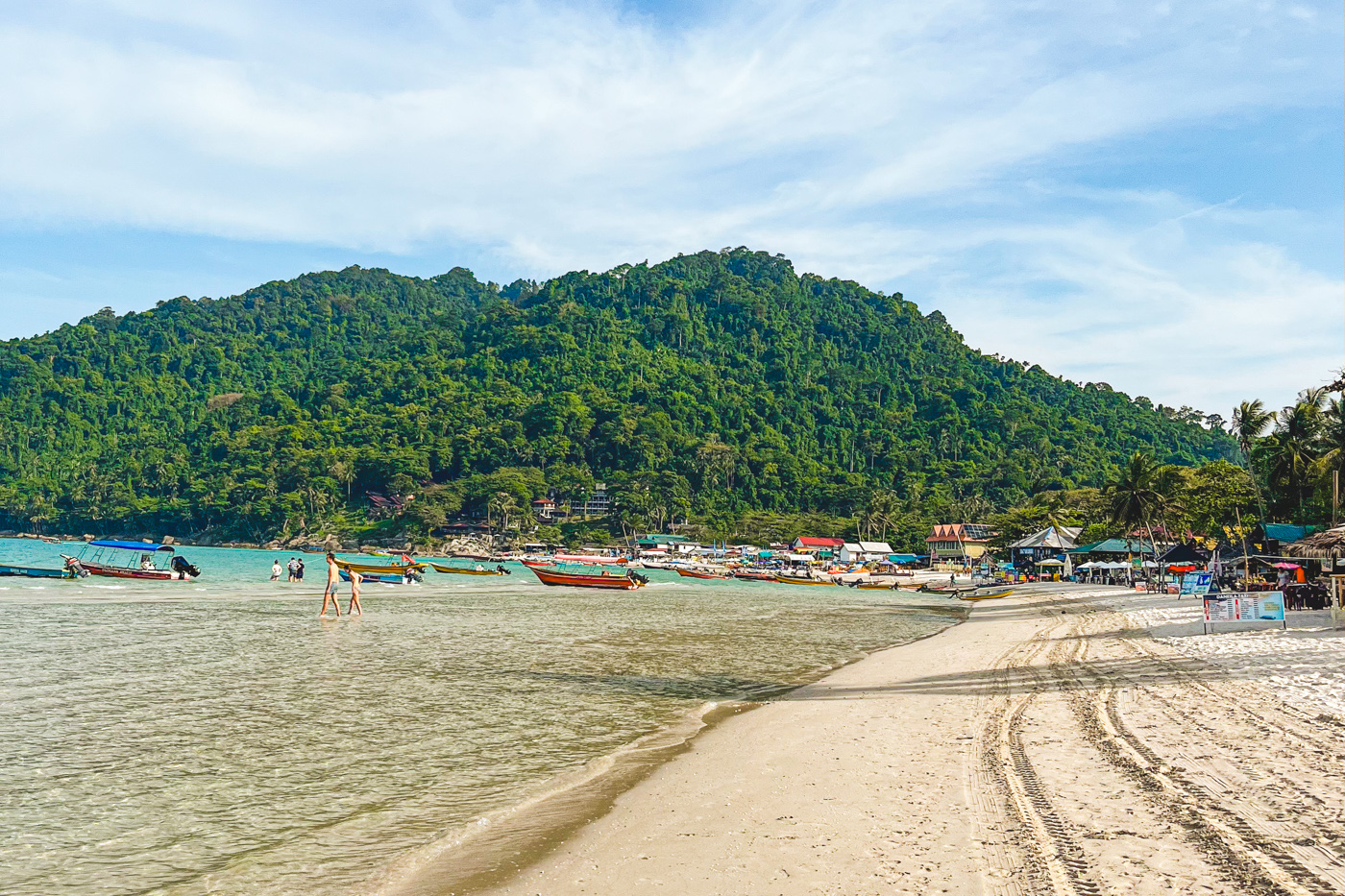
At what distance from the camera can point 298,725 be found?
39.4 ft

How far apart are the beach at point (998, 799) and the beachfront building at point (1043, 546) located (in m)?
65.0

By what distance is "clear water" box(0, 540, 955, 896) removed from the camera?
7.27 metres

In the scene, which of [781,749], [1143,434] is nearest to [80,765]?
[781,749]

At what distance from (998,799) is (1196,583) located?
38.4 m

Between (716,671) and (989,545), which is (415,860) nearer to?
(716,671)

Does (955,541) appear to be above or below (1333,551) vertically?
below

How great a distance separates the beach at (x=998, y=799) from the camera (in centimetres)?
579

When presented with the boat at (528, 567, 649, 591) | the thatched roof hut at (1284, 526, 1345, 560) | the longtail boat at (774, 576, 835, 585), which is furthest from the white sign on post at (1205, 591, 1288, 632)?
the longtail boat at (774, 576, 835, 585)

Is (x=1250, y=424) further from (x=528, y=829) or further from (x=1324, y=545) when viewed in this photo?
(x=528, y=829)

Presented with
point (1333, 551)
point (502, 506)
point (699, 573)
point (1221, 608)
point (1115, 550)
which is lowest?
point (699, 573)

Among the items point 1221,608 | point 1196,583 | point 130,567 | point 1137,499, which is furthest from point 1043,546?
point 130,567

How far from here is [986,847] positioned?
6258 millimetres

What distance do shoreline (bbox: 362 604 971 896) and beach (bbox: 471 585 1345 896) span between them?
0.11 m

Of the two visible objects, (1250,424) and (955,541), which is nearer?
(1250,424)
